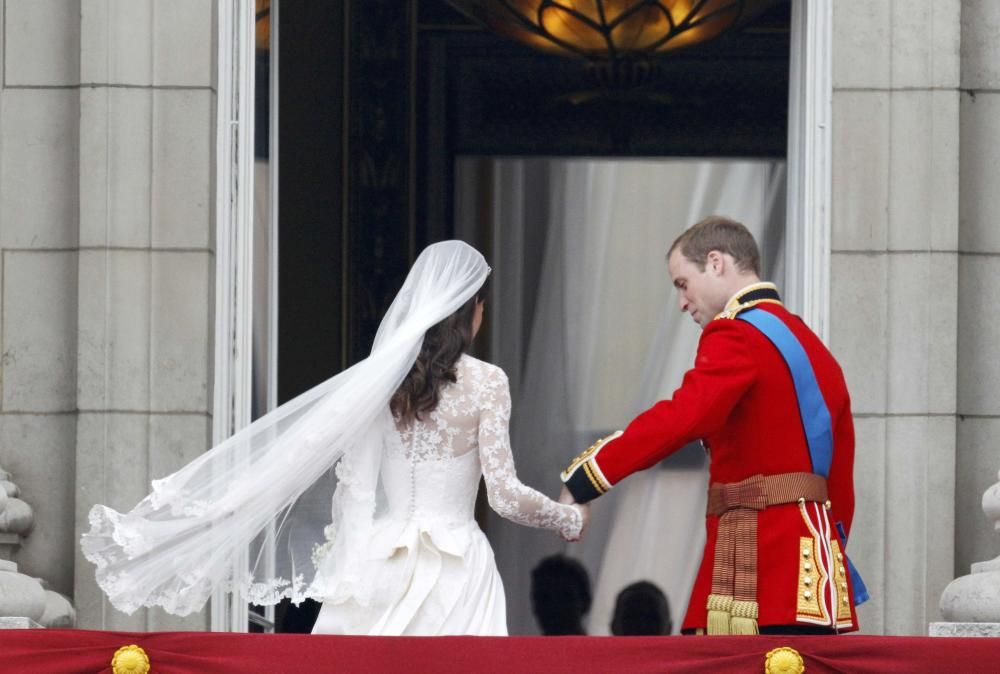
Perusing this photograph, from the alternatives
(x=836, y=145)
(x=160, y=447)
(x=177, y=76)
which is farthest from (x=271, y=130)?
(x=836, y=145)

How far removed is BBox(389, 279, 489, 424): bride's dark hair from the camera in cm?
681

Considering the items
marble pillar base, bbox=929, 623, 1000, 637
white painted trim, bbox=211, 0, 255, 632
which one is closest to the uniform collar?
marble pillar base, bbox=929, 623, 1000, 637

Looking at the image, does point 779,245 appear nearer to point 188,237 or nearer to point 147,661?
point 188,237

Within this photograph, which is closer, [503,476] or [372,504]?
[503,476]

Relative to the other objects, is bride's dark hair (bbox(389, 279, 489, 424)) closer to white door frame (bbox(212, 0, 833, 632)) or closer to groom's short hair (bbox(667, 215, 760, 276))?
groom's short hair (bbox(667, 215, 760, 276))

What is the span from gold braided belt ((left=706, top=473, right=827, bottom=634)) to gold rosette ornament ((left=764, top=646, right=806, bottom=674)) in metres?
0.30

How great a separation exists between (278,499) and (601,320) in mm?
6934

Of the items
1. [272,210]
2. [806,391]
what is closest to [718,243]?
[806,391]

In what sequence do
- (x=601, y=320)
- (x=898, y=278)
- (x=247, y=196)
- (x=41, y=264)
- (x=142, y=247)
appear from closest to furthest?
(x=898, y=278) → (x=142, y=247) → (x=41, y=264) → (x=247, y=196) → (x=601, y=320)

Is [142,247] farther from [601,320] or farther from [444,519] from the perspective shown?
[601,320]

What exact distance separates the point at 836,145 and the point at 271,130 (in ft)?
8.14

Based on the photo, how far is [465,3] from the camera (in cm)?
1301

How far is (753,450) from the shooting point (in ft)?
21.6

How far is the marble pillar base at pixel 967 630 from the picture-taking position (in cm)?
721
